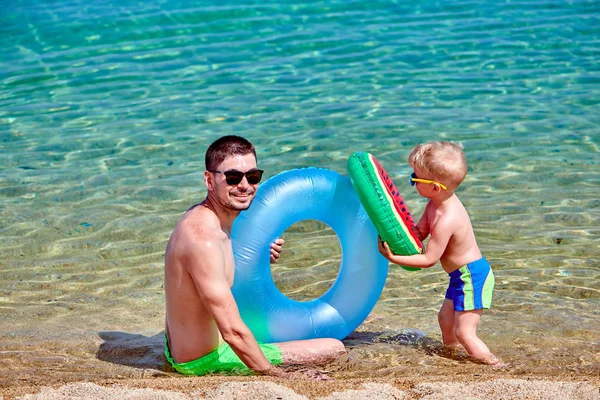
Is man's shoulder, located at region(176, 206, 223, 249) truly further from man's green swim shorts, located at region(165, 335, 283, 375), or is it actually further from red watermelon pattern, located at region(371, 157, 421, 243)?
Answer: red watermelon pattern, located at region(371, 157, 421, 243)

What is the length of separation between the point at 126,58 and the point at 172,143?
388 cm

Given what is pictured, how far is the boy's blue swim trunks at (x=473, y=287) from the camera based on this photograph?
4.36 meters

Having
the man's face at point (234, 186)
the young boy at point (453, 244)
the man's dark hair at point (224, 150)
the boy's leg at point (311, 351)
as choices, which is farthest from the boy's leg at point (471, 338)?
the man's dark hair at point (224, 150)

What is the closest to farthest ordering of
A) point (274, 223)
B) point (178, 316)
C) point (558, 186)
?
point (178, 316), point (274, 223), point (558, 186)

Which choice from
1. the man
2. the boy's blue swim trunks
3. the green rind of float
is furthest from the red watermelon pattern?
the man

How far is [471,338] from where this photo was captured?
4336 mm

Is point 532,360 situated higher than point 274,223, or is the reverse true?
point 274,223

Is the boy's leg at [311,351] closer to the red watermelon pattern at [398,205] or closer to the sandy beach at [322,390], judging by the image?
the sandy beach at [322,390]

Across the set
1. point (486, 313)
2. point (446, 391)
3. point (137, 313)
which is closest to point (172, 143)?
point (137, 313)

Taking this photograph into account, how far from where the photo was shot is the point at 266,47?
12.1 m

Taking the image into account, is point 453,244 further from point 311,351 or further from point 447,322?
point 311,351

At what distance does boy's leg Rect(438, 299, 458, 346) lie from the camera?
4484 millimetres

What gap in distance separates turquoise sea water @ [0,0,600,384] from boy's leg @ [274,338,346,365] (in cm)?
18

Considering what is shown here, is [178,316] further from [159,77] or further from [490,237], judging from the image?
[159,77]
